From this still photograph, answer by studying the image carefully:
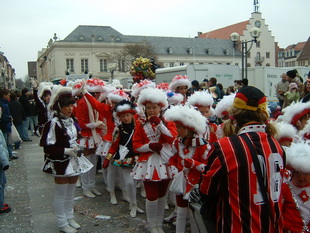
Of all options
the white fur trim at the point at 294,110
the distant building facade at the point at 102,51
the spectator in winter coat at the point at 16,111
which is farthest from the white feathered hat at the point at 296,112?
the distant building facade at the point at 102,51

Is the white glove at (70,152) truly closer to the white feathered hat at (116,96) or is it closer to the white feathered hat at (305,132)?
the white feathered hat at (116,96)

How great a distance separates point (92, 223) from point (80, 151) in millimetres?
1150

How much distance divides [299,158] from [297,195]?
1.07 ft

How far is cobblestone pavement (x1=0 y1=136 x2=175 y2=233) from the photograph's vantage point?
15.6ft

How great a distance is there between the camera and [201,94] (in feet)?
14.9

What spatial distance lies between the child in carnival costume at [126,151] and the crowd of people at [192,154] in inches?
0.6

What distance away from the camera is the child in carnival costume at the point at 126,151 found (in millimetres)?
5196

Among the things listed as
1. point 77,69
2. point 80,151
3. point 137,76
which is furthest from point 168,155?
point 77,69

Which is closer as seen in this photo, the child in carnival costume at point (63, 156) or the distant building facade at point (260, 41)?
the child in carnival costume at point (63, 156)

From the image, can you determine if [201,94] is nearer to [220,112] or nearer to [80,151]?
[220,112]

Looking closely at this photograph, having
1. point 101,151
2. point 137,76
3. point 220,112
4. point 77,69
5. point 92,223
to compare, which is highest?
point 77,69

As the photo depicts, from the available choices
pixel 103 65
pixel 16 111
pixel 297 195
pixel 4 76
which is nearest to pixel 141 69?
pixel 297 195

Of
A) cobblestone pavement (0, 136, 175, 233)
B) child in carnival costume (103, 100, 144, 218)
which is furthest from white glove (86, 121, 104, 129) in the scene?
cobblestone pavement (0, 136, 175, 233)

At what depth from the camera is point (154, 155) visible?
4.36 meters
